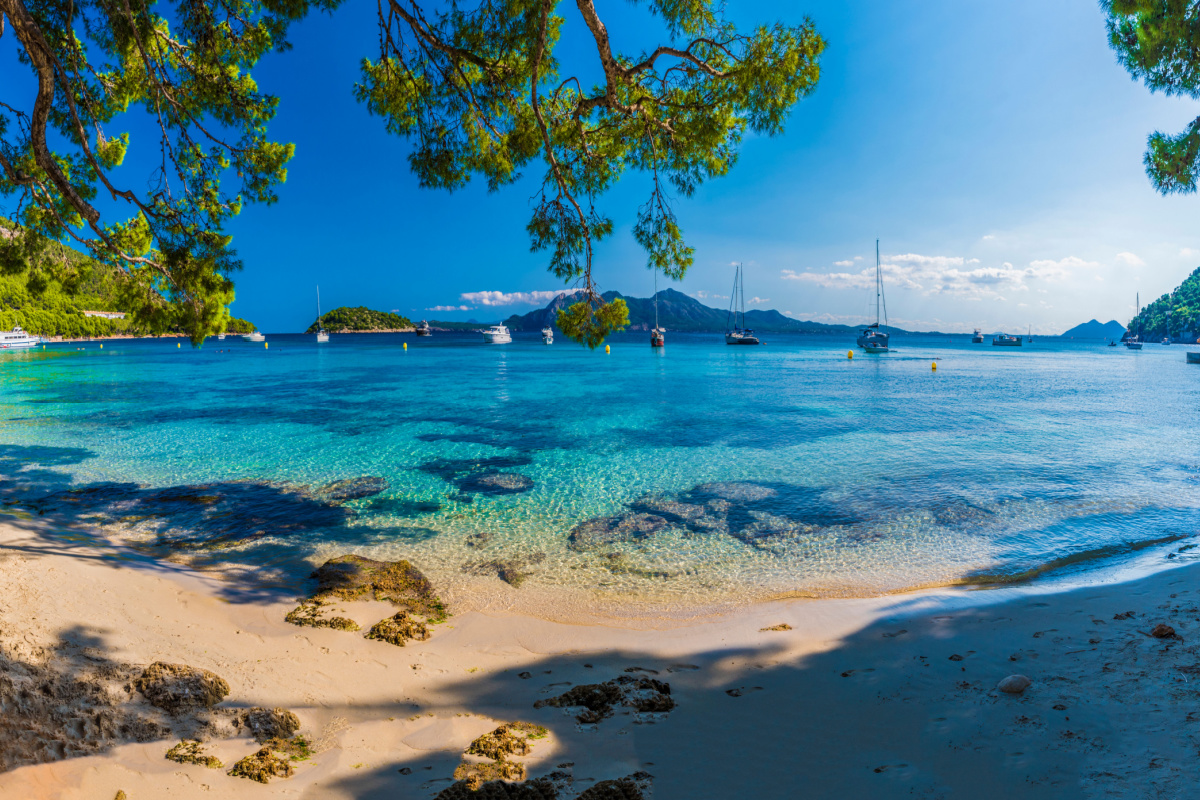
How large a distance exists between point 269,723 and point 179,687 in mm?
803

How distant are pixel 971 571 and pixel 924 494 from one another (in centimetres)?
432

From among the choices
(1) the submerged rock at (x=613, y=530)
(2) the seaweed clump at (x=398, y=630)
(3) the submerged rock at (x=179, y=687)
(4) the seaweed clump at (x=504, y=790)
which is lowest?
(1) the submerged rock at (x=613, y=530)

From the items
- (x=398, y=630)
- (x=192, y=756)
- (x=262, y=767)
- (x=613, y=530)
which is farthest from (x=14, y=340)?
(x=262, y=767)

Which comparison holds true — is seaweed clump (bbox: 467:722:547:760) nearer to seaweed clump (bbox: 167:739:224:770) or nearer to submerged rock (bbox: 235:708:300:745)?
submerged rock (bbox: 235:708:300:745)

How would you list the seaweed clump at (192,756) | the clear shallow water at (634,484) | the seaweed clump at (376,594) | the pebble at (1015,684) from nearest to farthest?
the seaweed clump at (192,756), the pebble at (1015,684), the seaweed clump at (376,594), the clear shallow water at (634,484)

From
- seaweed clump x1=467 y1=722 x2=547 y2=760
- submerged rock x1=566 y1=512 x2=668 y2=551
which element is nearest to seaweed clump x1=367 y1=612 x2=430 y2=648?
seaweed clump x1=467 y1=722 x2=547 y2=760

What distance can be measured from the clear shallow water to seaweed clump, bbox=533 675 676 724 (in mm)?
2425

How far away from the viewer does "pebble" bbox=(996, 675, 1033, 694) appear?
3.91 meters

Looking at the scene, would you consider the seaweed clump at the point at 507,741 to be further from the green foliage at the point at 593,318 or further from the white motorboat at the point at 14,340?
the white motorboat at the point at 14,340

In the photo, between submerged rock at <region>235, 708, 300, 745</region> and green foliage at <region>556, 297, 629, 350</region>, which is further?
green foliage at <region>556, 297, 629, 350</region>

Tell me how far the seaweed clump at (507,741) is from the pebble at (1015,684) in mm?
3467

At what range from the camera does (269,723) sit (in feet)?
12.3

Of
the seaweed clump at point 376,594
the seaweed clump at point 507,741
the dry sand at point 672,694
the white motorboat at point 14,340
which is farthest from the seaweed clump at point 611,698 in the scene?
the white motorboat at point 14,340

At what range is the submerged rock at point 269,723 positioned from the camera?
12.0ft
